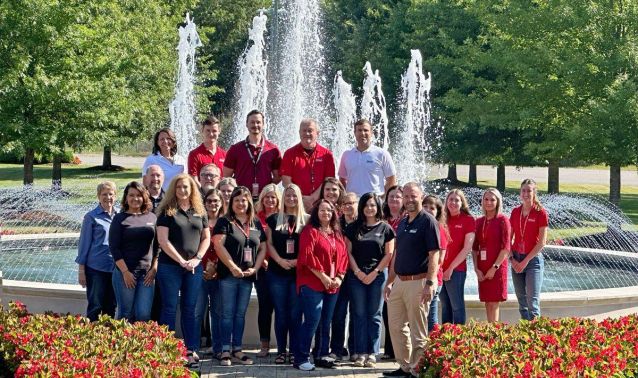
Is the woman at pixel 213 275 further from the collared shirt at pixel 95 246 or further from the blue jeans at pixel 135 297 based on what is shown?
the collared shirt at pixel 95 246

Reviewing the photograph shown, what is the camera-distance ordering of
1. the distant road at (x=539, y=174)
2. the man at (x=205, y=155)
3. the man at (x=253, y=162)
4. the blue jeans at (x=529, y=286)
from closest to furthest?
the blue jeans at (x=529, y=286) → the man at (x=253, y=162) → the man at (x=205, y=155) → the distant road at (x=539, y=174)

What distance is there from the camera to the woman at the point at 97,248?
867 cm

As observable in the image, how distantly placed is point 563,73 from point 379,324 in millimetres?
16910

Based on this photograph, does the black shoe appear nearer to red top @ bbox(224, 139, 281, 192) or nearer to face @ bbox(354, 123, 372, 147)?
face @ bbox(354, 123, 372, 147)

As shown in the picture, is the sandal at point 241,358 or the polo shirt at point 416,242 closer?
the polo shirt at point 416,242

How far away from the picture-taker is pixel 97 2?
90.6 ft

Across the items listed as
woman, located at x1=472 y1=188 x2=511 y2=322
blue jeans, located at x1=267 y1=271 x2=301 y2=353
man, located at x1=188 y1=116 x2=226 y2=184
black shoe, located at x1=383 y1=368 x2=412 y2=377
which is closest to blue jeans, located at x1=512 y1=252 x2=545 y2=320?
woman, located at x1=472 y1=188 x2=511 y2=322

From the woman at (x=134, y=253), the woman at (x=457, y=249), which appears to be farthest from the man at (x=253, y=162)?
the woman at (x=457, y=249)

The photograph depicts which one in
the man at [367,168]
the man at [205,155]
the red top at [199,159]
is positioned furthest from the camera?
the red top at [199,159]

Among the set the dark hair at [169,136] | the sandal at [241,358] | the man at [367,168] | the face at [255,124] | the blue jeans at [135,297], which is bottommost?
the sandal at [241,358]

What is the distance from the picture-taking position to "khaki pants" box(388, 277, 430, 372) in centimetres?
819

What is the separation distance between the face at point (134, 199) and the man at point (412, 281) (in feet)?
7.58

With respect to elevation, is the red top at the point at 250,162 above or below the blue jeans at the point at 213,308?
above

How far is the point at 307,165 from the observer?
31.7 ft
